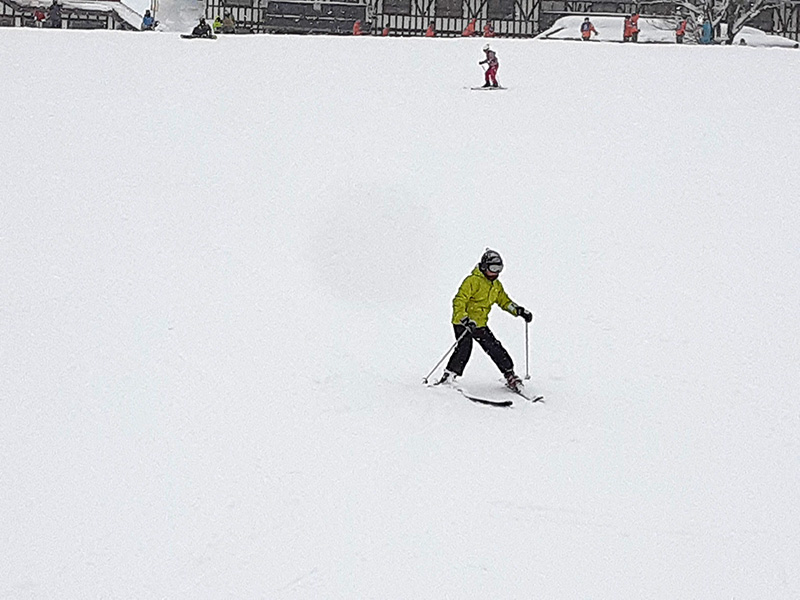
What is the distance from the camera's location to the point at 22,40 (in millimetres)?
23719

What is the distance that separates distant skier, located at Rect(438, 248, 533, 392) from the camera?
731 cm

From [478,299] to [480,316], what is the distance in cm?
14

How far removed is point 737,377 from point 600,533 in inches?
142

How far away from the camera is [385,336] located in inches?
356

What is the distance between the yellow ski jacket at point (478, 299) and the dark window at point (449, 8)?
2948 cm

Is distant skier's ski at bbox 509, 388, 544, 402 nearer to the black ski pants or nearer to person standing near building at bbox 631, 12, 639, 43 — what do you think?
the black ski pants

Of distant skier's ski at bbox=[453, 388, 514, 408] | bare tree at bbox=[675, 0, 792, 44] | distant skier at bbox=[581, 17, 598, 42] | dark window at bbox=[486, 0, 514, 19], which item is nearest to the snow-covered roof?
dark window at bbox=[486, 0, 514, 19]

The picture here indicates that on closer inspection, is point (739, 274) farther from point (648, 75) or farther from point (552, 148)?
point (648, 75)

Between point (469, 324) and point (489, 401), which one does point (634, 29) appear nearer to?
point (469, 324)

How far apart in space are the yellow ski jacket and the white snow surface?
687mm

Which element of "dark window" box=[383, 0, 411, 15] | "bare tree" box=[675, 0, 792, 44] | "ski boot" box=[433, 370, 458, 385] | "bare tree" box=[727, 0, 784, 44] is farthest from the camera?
"dark window" box=[383, 0, 411, 15]

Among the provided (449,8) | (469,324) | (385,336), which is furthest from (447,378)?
(449,8)

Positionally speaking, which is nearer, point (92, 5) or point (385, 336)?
point (385, 336)

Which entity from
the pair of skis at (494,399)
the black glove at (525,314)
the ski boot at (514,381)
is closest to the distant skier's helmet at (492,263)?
the black glove at (525,314)
